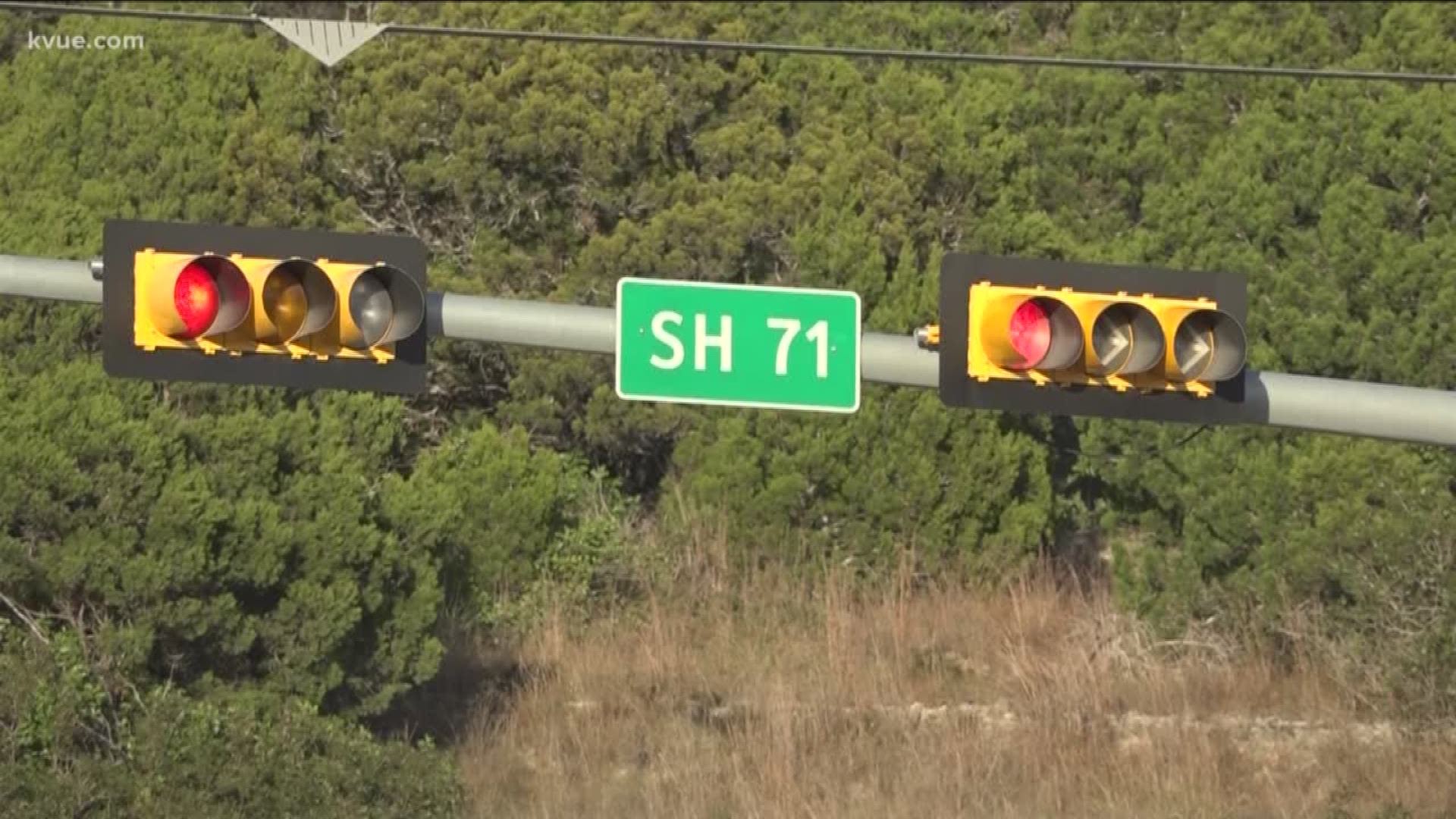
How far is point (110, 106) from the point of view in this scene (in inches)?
971

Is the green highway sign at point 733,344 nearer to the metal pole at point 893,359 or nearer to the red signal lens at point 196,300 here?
the metal pole at point 893,359

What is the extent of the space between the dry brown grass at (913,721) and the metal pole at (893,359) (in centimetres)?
701

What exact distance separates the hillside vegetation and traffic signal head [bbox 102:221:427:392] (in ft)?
22.0

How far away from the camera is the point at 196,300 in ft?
32.8

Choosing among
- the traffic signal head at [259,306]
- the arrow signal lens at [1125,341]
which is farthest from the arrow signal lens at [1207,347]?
the traffic signal head at [259,306]

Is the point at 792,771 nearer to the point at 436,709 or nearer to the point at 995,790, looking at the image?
the point at 995,790

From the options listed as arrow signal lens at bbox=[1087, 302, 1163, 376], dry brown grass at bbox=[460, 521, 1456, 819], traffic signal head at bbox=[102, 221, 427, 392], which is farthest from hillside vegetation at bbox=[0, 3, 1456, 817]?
arrow signal lens at bbox=[1087, 302, 1163, 376]

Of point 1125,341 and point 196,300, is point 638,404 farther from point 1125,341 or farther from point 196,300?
point 1125,341

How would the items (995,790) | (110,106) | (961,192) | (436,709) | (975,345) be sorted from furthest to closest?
(961,192)
(110,106)
(436,709)
(995,790)
(975,345)

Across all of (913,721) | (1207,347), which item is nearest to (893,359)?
(1207,347)

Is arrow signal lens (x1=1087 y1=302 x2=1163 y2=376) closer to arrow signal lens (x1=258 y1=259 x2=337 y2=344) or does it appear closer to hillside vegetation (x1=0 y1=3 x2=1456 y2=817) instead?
arrow signal lens (x1=258 y1=259 x2=337 y2=344)

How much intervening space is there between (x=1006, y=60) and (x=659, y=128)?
50.6 feet

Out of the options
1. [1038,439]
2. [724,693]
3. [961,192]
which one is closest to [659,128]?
[961,192]

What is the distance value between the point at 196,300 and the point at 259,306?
0.88 feet
